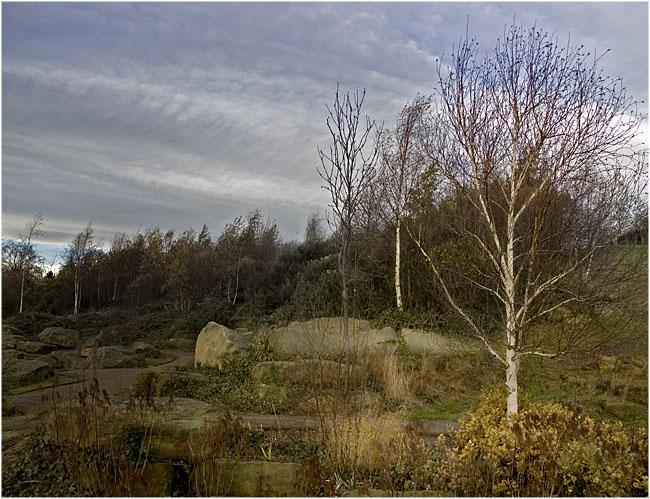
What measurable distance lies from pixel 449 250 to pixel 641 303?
3430 millimetres

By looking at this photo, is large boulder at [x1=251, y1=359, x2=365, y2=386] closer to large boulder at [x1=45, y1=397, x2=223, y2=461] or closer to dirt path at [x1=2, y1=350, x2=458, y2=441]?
dirt path at [x1=2, y1=350, x2=458, y2=441]

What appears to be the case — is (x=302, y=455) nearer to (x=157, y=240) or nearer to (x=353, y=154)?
(x=353, y=154)

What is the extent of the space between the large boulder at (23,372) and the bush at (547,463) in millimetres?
6606

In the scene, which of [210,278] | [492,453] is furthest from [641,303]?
[210,278]

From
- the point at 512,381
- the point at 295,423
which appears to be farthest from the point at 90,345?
the point at 512,381

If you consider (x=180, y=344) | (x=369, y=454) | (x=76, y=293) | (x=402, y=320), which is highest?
(x=76, y=293)

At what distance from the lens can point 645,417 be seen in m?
5.96

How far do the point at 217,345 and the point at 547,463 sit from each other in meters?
6.19

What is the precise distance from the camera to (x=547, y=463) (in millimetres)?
3393

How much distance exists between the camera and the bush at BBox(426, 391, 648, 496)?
3453 millimetres

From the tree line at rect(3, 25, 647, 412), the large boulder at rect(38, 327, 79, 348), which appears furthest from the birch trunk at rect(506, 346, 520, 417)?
the large boulder at rect(38, 327, 79, 348)

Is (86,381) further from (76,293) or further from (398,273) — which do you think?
(76,293)

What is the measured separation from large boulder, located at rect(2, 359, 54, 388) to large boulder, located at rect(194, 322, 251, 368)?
2.44 metres

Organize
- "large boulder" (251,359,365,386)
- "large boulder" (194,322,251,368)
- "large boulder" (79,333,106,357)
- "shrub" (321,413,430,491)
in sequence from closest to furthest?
"shrub" (321,413,430,491) < "large boulder" (251,359,365,386) < "large boulder" (194,322,251,368) < "large boulder" (79,333,106,357)
